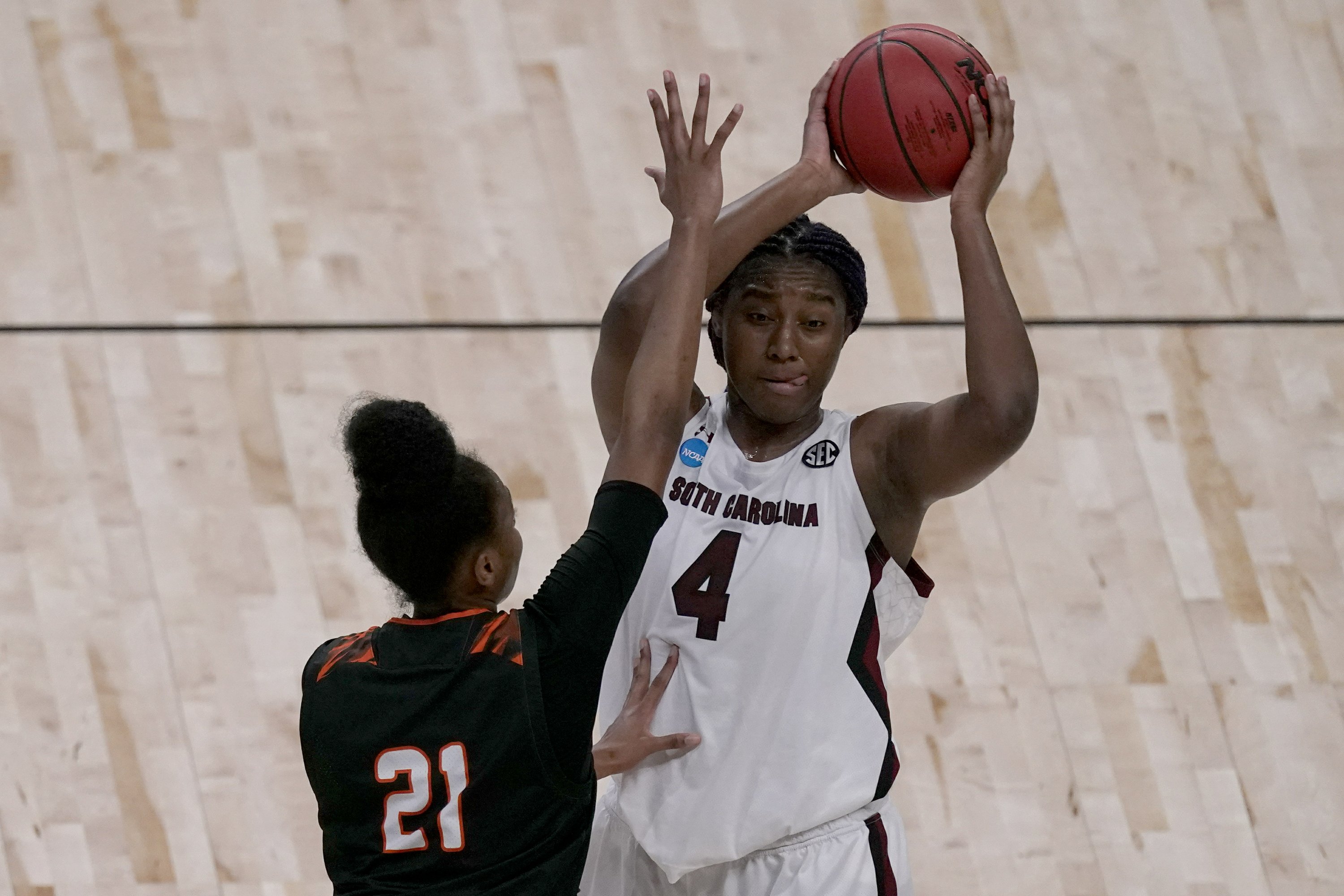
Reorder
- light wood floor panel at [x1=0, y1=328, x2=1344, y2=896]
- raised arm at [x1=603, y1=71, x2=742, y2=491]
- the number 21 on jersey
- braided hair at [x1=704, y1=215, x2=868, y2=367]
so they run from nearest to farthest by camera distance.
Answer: the number 21 on jersey < raised arm at [x1=603, y1=71, x2=742, y2=491] < braided hair at [x1=704, y1=215, x2=868, y2=367] < light wood floor panel at [x1=0, y1=328, x2=1344, y2=896]

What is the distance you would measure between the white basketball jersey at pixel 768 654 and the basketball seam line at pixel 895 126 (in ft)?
1.40

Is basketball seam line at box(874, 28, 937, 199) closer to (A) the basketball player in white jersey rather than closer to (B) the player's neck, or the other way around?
(A) the basketball player in white jersey

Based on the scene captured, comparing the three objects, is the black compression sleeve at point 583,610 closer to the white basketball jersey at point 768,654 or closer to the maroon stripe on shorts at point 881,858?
the white basketball jersey at point 768,654

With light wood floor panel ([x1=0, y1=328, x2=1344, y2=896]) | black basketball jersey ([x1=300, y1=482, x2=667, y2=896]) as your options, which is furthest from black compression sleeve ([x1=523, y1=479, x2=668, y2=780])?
light wood floor panel ([x1=0, y1=328, x2=1344, y2=896])

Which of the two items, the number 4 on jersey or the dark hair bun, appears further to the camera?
the number 4 on jersey

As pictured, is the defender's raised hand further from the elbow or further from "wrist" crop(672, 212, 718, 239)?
the elbow

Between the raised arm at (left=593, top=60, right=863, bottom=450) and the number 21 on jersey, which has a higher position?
the raised arm at (left=593, top=60, right=863, bottom=450)

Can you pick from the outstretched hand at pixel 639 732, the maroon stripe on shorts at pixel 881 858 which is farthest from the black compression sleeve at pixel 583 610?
the maroon stripe on shorts at pixel 881 858

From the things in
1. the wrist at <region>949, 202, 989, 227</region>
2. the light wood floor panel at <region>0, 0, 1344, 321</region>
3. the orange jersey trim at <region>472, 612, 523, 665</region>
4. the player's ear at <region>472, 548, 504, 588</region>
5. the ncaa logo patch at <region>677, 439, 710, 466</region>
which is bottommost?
the orange jersey trim at <region>472, 612, 523, 665</region>

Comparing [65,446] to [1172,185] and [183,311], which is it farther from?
[1172,185]

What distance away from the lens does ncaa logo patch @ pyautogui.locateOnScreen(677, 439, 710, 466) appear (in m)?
2.61

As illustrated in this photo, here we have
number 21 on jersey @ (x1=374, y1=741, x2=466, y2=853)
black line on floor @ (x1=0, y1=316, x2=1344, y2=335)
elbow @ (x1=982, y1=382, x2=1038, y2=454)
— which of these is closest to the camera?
number 21 on jersey @ (x1=374, y1=741, x2=466, y2=853)

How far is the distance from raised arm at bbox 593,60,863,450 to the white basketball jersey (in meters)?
0.21

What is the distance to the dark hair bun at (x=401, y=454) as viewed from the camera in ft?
6.75
